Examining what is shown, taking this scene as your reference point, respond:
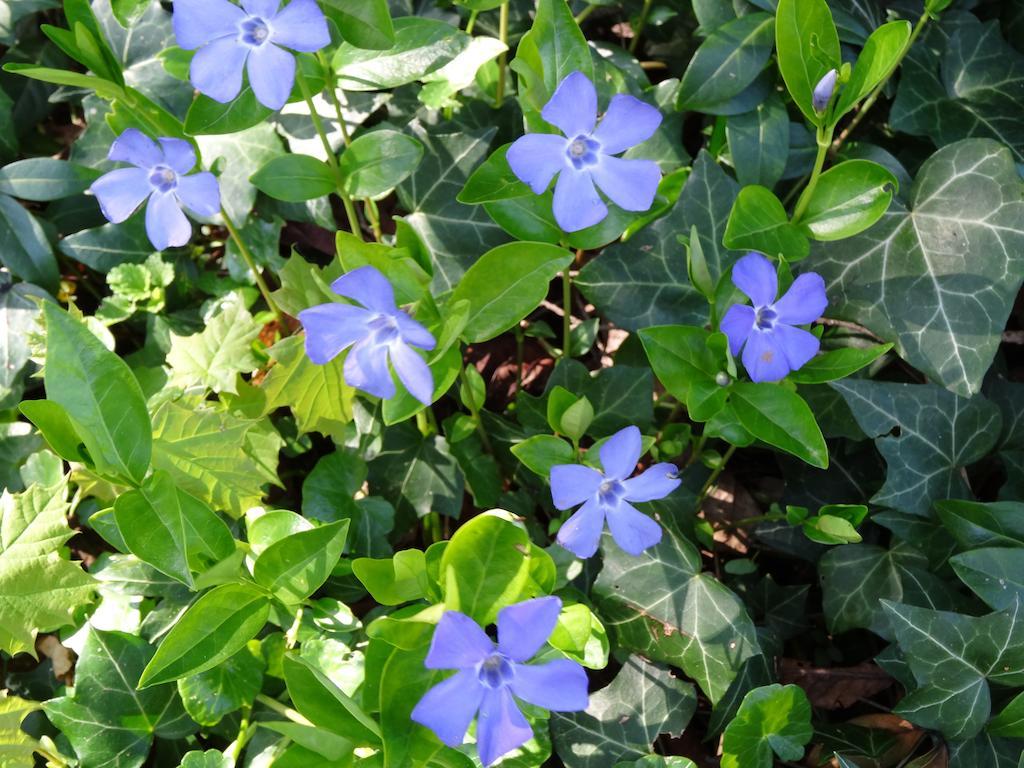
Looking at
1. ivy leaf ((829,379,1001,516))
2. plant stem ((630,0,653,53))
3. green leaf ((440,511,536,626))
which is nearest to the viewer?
green leaf ((440,511,536,626))

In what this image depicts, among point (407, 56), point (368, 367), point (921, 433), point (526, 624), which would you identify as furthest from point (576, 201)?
point (921, 433)

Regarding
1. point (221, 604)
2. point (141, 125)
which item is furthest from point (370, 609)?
point (141, 125)

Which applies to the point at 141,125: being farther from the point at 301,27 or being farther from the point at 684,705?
the point at 684,705

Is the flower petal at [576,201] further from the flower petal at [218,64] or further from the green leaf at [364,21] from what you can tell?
the flower petal at [218,64]

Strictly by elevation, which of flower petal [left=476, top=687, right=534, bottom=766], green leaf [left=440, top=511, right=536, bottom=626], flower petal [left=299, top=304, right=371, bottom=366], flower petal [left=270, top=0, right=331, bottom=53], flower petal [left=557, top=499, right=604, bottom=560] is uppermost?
flower petal [left=270, top=0, right=331, bottom=53]

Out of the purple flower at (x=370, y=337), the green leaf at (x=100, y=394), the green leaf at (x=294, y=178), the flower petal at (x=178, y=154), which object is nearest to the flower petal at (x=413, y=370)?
the purple flower at (x=370, y=337)

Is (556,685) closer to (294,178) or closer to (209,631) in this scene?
(209,631)

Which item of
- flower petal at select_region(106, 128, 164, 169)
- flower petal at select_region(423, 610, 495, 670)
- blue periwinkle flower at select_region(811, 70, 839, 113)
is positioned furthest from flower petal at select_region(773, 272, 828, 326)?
flower petal at select_region(106, 128, 164, 169)

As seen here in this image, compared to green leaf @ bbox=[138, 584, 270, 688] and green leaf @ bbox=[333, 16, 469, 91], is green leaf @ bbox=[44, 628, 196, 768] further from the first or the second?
green leaf @ bbox=[333, 16, 469, 91]
